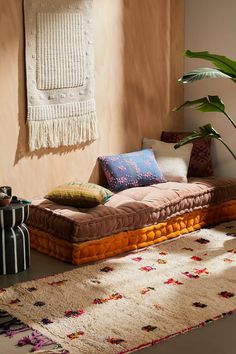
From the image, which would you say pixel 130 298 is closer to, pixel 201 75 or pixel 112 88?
pixel 201 75

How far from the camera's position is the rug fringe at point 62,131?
479 cm

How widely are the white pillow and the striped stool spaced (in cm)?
160

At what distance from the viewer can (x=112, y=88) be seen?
534 cm

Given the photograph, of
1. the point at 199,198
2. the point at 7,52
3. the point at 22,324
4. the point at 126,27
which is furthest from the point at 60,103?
the point at 22,324

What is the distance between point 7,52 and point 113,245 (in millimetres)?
1501

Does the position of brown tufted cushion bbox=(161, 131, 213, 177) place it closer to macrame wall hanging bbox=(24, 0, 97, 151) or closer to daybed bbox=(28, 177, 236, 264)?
daybed bbox=(28, 177, 236, 264)

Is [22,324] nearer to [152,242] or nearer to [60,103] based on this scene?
[152,242]

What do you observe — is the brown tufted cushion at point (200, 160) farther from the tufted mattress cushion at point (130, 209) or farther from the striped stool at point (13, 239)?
the striped stool at point (13, 239)

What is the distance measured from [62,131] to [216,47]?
1.55 m

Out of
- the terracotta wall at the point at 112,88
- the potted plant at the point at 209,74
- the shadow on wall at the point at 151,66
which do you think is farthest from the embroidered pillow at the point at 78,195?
the shadow on wall at the point at 151,66

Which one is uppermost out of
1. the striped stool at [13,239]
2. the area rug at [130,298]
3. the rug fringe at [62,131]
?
the rug fringe at [62,131]

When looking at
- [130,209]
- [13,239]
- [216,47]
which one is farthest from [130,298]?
[216,47]

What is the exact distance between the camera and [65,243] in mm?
4270

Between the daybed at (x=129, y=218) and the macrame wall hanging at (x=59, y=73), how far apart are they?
0.57 m
